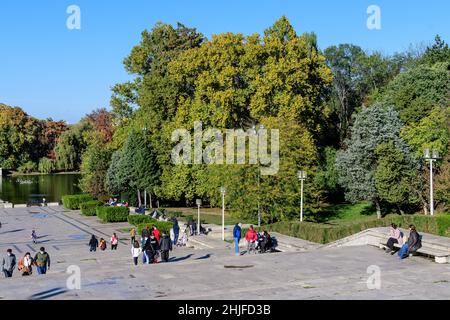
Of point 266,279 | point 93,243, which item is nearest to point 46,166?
point 93,243

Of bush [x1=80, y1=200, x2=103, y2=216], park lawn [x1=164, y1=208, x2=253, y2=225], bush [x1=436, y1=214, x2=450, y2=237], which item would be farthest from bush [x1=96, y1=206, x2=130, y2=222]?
bush [x1=436, y1=214, x2=450, y2=237]

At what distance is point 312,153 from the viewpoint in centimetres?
3806

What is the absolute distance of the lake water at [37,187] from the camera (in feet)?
241

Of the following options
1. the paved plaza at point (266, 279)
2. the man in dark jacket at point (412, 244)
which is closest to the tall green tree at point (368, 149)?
the paved plaza at point (266, 279)

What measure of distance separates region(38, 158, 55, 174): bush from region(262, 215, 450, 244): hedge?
89.0m

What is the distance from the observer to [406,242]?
1881 centimetres

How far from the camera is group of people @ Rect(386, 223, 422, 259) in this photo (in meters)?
18.6

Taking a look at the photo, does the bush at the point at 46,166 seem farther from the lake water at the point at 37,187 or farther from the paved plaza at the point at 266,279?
the paved plaza at the point at 266,279

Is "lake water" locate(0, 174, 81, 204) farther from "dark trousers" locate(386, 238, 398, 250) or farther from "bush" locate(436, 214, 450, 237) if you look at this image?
A: "dark trousers" locate(386, 238, 398, 250)

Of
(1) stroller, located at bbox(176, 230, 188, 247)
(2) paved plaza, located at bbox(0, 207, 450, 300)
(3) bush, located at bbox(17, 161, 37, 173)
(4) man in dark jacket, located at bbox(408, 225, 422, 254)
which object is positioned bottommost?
(1) stroller, located at bbox(176, 230, 188, 247)

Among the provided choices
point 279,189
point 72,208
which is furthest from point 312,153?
point 72,208

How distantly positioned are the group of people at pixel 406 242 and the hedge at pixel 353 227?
2.69 meters

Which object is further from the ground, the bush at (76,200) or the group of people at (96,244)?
the bush at (76,200)
